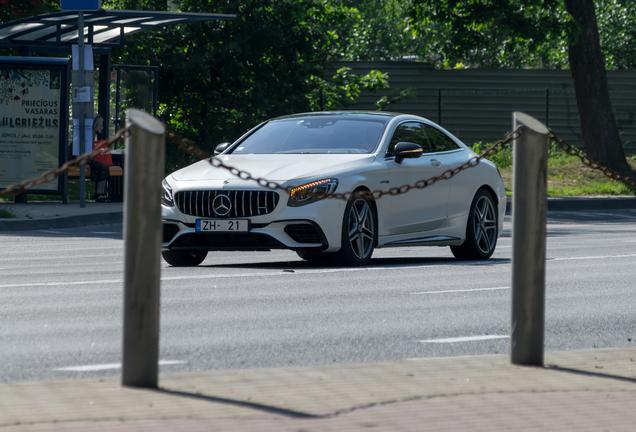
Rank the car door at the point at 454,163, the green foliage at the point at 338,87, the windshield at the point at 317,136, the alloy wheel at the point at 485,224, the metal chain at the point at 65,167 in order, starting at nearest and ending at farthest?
the metal chain at the point at 65,167 < the windshield at the point at 317,136 < the car door at the point at 454,163 < the alloy wheel at the point at 485,224 < the green foliage at the point at 338,87

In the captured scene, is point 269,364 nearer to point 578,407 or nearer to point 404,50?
point 578,407

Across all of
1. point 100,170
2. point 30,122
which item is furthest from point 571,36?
point 30,122

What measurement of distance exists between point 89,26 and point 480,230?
10584 millimetres

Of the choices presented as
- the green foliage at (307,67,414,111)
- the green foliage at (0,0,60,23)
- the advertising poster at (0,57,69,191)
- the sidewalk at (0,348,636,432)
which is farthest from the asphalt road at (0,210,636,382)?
the green foliage at (307,67,414,111)

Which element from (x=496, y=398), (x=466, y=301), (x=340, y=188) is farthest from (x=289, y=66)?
(x=496, y=398)

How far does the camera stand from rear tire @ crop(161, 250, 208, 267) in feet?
35.2

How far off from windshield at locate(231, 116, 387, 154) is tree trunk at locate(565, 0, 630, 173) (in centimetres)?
1607

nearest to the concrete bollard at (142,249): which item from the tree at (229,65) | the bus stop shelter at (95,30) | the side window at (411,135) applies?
the side window at (411,135)

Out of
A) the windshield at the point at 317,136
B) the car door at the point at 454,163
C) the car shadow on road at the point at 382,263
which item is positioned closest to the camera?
the car shadow on road at the point at 382,263

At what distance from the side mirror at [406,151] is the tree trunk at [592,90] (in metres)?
16.5

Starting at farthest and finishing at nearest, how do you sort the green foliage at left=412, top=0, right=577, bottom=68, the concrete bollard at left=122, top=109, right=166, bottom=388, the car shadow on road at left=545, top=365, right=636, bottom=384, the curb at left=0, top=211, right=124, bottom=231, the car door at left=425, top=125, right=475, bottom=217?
the green foliage at left=412, top=0, right=577, bottom=68 < the curb at left=0, top=211, right=124, bottom=231 < the car door at left=425, top=125, right=475, bottom=217 < the car shadow on road at left=545, top=365, right=636, bottom=384 < the concrete bollard at left=122, top=109, right=166, bottom=388

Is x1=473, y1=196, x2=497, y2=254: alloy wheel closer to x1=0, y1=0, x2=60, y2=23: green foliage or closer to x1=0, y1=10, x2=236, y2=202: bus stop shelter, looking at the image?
x1=0, y1=10, x2=236, y2=202: bus stop shelter

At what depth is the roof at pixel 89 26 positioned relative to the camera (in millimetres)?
19438

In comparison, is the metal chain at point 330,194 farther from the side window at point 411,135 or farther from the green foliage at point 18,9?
the green foliage at point 18,9
